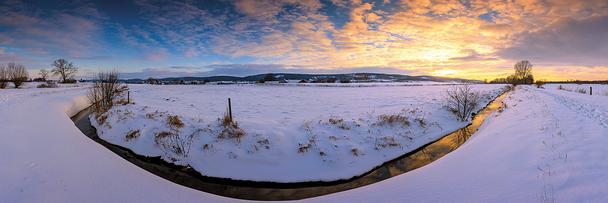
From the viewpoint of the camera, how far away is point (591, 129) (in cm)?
943

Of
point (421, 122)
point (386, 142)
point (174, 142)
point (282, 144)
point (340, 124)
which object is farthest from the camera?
point (421, 122)

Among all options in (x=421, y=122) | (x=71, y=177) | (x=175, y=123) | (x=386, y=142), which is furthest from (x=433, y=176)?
(x=175, y=123)

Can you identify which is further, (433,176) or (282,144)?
(282,144)

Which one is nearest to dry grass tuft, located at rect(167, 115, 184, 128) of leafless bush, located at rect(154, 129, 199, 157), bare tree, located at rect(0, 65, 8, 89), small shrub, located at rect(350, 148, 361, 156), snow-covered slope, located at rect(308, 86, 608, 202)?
leafless bush, located at rect(154, 129, 199, 157)

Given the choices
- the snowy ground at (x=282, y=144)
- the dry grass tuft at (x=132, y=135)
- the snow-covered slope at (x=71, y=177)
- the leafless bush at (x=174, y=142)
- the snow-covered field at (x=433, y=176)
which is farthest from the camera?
the dry grass tuft at (x=132, y=135)

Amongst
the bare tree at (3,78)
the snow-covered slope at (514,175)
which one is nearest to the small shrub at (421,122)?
the snow-covered slope at (514,175)

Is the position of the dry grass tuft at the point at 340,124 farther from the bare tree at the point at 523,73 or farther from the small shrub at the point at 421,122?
the bare tree at the point at 523,73

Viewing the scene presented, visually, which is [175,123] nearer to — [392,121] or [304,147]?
[304,147]

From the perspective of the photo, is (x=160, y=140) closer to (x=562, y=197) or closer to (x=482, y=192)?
(x=482, y=192)

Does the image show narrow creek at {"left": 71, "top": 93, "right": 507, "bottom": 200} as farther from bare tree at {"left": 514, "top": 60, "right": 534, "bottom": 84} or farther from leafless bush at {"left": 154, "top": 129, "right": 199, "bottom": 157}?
bare tree at {"left": 514, "top": 60, "right": 534, "bottom": 84}

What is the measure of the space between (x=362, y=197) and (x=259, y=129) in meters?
5.89

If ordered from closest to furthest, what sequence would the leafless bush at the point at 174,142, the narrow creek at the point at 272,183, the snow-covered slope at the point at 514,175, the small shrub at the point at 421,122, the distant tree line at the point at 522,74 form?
the snow-covered slope at the point at 514,175
the narrow creek at the point at 272,183
the leafless bush at the point at 174,142
the small shrub at the point at 421,122
the distant tree line at the point at 522,74

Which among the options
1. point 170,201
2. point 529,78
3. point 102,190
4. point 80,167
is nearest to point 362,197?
point 170,201

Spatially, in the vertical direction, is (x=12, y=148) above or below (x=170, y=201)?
above
